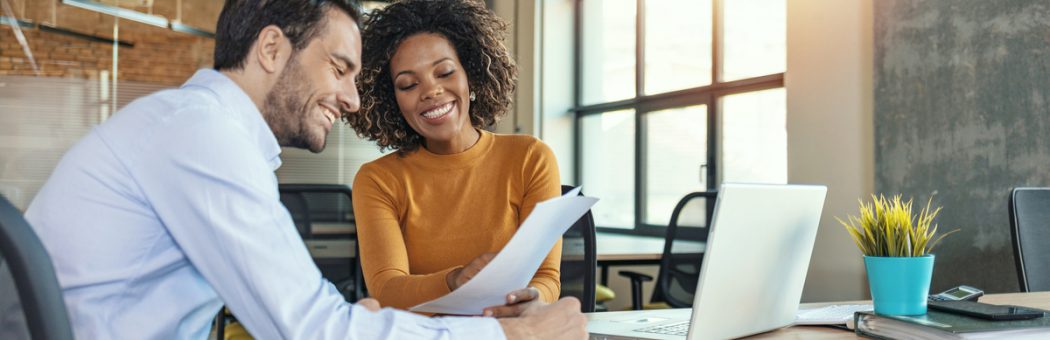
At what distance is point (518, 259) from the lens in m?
1.14

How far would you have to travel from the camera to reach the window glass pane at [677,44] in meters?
5.04

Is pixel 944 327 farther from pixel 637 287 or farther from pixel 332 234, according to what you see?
pixel 637 287

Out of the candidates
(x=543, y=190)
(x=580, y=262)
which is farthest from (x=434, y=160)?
(x=580, y=262)

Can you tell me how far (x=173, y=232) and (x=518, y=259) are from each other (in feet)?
1.38

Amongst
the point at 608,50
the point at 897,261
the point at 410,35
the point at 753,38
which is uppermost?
the point at 608,50

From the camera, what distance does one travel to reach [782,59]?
14.5 ft

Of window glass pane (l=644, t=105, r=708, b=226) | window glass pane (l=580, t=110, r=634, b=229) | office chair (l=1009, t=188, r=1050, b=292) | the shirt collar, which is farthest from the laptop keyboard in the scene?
window glass pane (l=580, t=110, r=634, b=229)

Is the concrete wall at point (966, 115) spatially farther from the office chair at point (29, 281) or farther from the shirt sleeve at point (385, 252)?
the office chair at point (29, 281)

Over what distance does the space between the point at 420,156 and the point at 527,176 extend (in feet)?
0.76

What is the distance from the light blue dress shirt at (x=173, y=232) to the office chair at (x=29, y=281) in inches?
6.6

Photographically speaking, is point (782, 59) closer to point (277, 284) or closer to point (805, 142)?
point (805, 142)

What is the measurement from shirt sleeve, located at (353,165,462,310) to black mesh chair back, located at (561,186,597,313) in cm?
43

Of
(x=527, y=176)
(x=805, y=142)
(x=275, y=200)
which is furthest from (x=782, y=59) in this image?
(x=275, y=200)

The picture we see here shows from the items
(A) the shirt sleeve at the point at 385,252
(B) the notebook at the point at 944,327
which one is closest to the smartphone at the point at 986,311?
(B) the notebook at the point at 944,327
